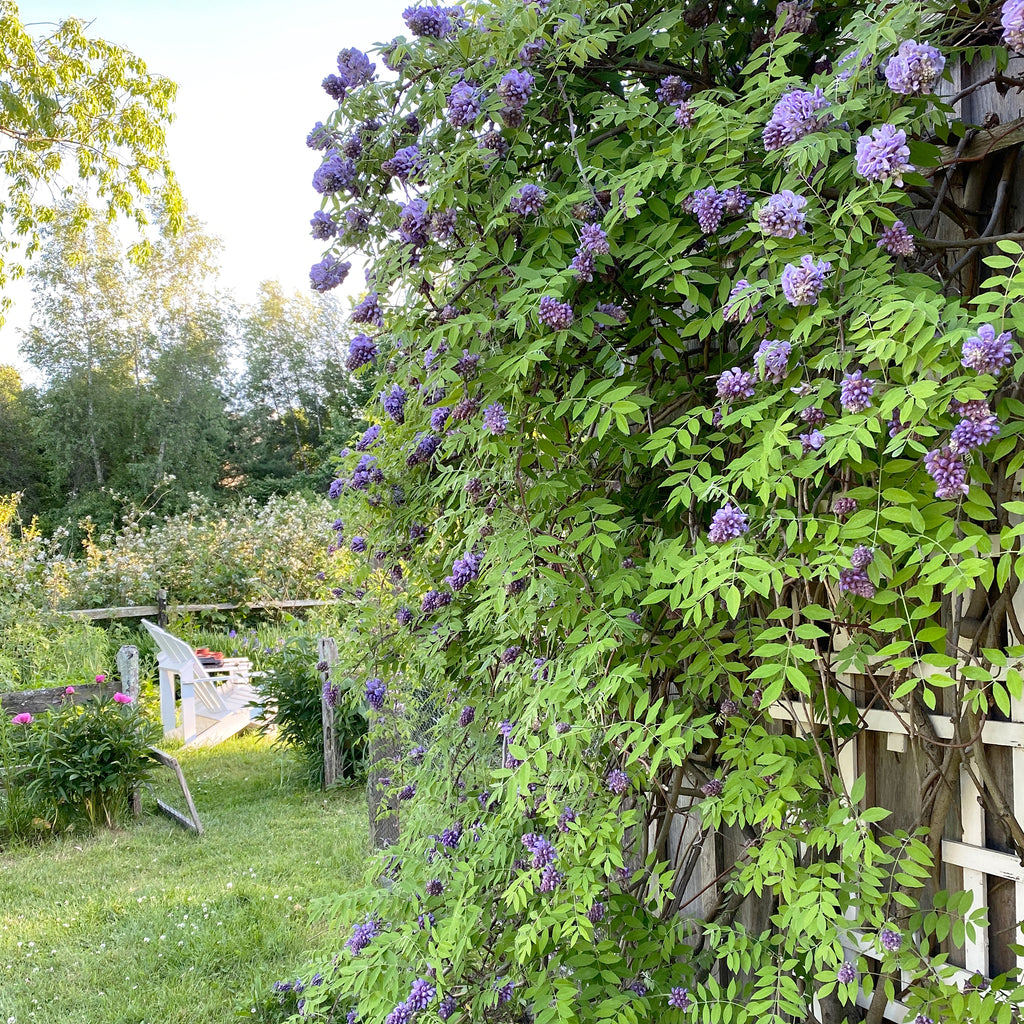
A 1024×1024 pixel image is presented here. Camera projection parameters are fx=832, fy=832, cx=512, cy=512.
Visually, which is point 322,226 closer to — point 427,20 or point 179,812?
point 427,20

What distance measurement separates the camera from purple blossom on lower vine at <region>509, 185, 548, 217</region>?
1422 mm

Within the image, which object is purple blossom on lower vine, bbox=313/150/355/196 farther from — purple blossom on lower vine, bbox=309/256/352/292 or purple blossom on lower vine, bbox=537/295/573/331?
purple blossom on lower vine, bbox=537/295/573/331

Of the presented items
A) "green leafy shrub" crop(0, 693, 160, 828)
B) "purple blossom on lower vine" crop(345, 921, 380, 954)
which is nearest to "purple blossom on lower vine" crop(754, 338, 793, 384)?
"purple blossom on lower vine" crop(345, 921, 380, 954)

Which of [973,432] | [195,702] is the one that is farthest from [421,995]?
[195,702]

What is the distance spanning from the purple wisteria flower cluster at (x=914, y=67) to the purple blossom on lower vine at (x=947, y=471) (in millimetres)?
490

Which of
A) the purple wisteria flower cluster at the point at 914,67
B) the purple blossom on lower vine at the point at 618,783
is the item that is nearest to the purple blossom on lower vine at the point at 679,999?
the purple blossom on lower vine at the point at 618,783

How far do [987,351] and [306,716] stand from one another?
5.32 metres

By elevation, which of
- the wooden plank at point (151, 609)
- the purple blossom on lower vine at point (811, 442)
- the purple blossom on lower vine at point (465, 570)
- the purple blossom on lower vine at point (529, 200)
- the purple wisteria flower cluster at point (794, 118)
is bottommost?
the wooden plank at point (151, 609)

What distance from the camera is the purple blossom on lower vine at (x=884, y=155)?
110cm

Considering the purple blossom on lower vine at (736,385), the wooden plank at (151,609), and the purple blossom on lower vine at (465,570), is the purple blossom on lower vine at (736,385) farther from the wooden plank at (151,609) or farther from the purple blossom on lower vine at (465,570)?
the wooden plank at (151,609)

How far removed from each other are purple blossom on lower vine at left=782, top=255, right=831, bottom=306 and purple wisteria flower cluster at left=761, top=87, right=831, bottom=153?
0.18 m

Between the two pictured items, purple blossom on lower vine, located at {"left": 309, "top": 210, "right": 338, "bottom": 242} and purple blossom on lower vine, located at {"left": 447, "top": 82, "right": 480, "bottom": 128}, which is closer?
purple blossom on lower vine, located at {"left": 447, "top": 82, "right": 480, "bottom": 128}

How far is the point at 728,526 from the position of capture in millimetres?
1248

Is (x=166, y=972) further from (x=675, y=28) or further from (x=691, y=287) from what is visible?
(x=675, y=28)
